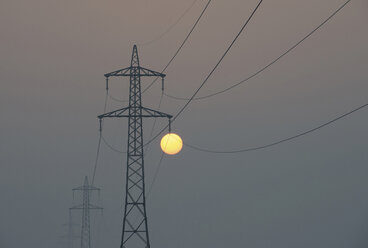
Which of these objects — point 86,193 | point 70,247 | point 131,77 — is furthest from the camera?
point 70,247

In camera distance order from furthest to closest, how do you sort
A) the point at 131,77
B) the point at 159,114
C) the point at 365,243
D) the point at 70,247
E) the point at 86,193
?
the point at 365,243, the point at 70,247, the point at 86,193, the point at 131,77, the point at 159,114

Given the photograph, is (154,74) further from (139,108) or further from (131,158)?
(131,158)

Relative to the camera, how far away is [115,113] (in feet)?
152

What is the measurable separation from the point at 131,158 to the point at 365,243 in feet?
480

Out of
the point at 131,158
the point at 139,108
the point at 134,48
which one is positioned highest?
the point at 134,48

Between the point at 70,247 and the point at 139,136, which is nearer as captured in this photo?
the point at 139,136

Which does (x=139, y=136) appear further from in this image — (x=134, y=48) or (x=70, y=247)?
(x=70, y=247)

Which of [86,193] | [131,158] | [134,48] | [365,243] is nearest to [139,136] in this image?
[131,158]

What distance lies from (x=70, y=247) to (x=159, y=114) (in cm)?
10696

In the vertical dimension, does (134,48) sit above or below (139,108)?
above

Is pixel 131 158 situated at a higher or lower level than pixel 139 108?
lower

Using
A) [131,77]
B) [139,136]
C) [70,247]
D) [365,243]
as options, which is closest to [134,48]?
[131,77]

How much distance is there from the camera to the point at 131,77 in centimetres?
4919

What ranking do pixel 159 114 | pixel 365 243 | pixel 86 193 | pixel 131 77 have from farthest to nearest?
pixel 365 243 < pixel 86 193 < pixel 131 77 < pixel 159 114
